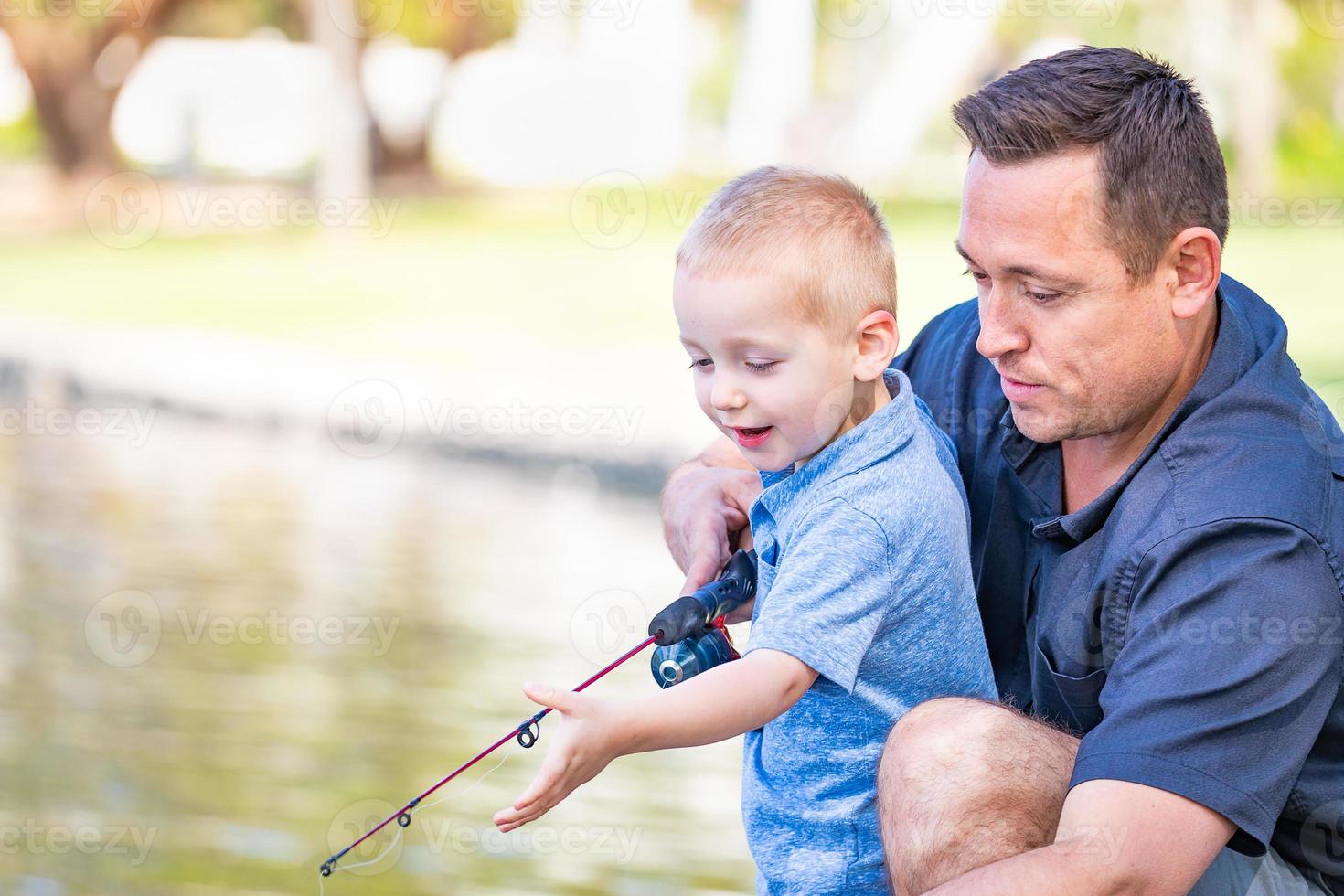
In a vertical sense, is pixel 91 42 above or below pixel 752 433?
below

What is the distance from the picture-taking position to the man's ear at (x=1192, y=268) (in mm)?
2299

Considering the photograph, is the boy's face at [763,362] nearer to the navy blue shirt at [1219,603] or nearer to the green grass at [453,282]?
the navy blue shirt at [1219,603]

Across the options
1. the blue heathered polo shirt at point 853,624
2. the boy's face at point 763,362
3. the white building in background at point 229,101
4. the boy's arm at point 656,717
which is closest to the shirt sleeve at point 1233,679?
the blue heathered polo shirt at point 853,624

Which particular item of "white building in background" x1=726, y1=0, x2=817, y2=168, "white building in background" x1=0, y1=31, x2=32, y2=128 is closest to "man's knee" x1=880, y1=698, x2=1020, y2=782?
"white building in background" x1=726, y1=0, x2=817, y2=168

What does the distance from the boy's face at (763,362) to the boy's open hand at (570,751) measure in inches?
19.1

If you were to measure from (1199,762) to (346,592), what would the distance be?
4.76 m

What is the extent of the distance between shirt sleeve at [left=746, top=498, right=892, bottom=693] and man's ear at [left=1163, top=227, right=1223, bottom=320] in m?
0.52

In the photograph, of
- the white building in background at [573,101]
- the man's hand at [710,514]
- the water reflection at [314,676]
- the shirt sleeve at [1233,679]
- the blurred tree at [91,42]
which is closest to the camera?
the shirt sleeve at [1233,679]

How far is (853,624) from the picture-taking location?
213 cm

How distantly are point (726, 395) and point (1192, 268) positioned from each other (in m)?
0.64

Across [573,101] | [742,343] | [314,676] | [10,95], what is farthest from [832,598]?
[10,95]

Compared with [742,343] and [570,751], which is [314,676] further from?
[570,751]

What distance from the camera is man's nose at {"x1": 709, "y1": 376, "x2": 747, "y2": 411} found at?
2225 mm

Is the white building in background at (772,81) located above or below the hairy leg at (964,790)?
below
